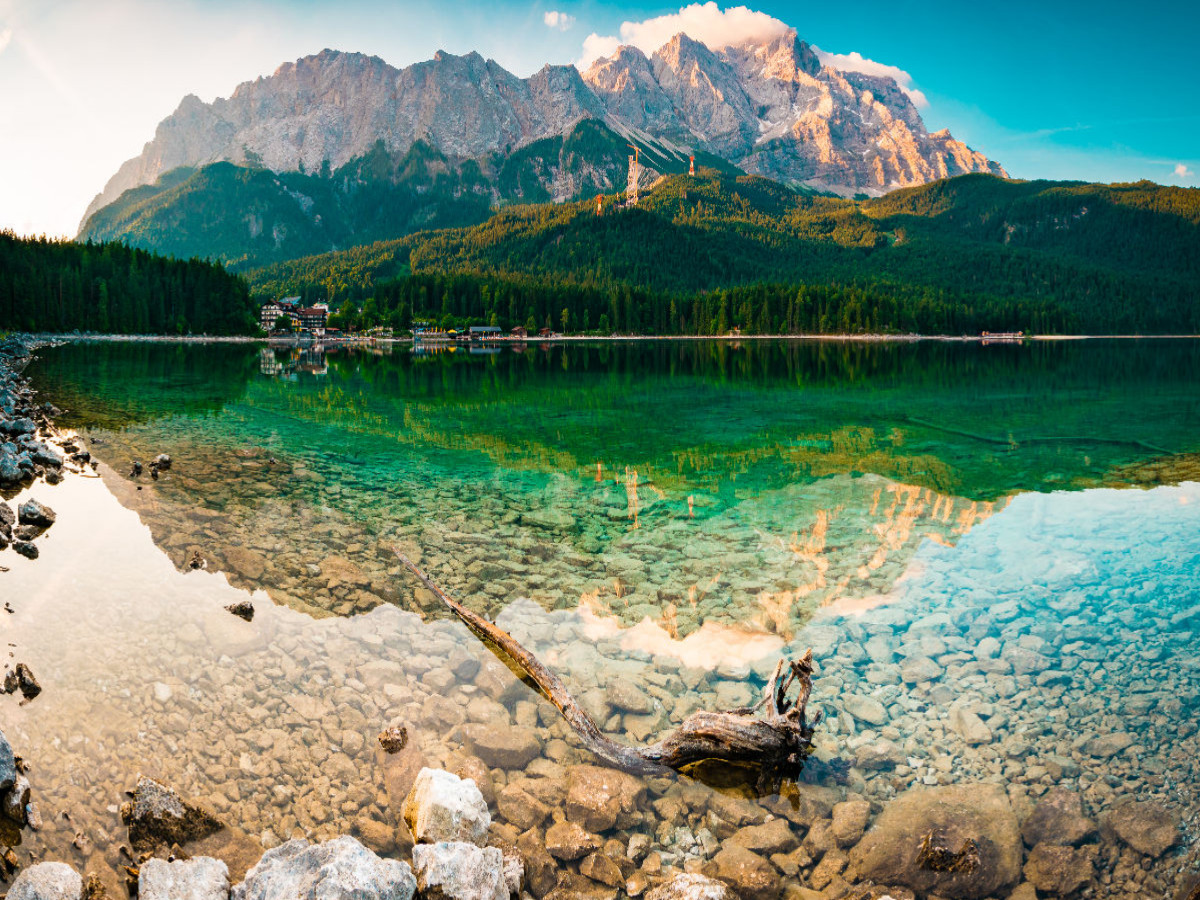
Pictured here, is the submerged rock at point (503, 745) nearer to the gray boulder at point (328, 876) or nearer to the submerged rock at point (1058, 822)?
the gray boulder at point (328, 876)

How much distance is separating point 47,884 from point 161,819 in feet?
3.33

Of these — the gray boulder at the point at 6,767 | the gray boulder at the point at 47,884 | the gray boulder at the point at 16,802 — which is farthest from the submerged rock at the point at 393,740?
the gray boulder at the point at 6,767

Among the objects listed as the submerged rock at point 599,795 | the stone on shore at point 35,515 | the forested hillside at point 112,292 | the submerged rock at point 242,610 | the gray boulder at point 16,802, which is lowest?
the submerged rock at point 599,795

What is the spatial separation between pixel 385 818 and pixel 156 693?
3.87 m

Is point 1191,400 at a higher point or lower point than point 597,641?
higher

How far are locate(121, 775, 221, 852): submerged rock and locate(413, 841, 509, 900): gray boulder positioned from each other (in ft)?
7.20

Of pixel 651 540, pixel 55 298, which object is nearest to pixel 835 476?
pixel 651 540

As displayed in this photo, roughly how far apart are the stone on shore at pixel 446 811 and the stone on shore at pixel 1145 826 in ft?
19.1

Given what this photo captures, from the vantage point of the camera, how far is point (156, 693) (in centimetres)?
822

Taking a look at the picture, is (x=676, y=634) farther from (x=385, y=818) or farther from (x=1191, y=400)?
(x=1191, y=400)

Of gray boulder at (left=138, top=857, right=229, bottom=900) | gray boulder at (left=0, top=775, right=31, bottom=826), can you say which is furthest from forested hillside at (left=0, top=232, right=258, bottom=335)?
gray boulder at (left=138, top=857, right=229, bottom=900)

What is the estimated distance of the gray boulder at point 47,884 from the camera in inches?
191

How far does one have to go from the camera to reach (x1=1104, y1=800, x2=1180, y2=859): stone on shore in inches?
240

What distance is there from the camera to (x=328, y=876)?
4.89 metres
